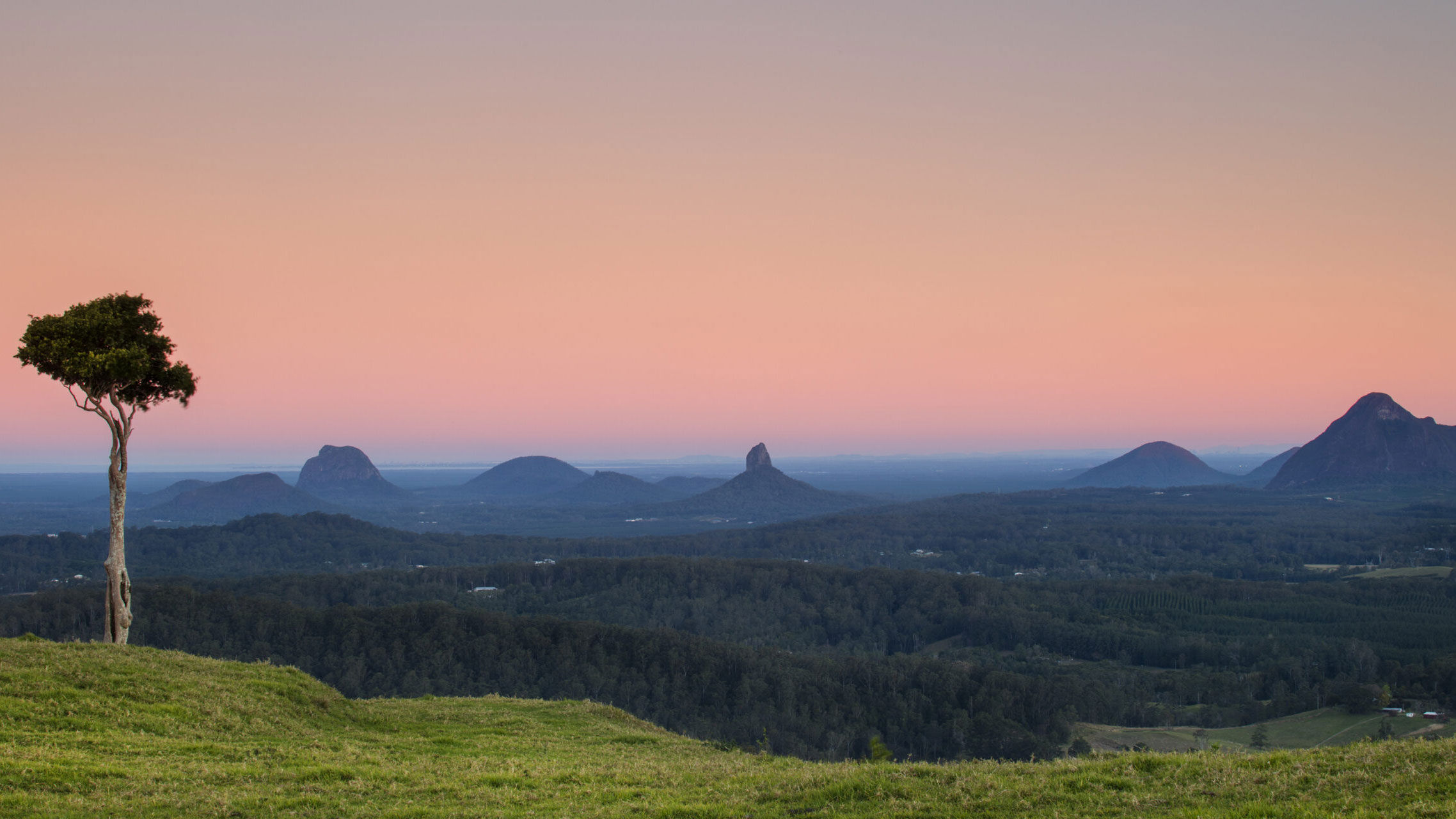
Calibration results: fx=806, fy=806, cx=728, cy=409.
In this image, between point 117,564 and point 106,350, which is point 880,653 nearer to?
point 117,564

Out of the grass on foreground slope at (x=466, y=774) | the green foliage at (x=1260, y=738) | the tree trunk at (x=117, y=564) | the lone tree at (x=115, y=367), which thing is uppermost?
the lone tree at (x=115, y=367)

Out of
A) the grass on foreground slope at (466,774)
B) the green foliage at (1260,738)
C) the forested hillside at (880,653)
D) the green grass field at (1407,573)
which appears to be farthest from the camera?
the green grass field at (1407,573)

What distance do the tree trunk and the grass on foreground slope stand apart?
336cm

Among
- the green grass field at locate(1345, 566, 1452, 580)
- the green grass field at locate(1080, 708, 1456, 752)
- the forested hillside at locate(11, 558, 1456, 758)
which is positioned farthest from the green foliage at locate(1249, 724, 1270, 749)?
the green grass field at locate(1345, 566, 1452, 580)

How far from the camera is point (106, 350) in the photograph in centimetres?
2566

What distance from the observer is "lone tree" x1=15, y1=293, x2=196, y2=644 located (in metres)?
25.2

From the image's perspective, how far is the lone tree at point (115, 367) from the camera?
2525 centimetres

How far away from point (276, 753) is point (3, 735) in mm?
4917

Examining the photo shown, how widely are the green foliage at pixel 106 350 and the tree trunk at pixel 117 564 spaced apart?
5.93 ft

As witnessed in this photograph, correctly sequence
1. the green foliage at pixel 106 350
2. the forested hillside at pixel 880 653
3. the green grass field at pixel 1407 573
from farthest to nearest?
1. the green grass field at pixel 1407 573
2. the forested hillside at pixel 880 653
3. the green foliage at pixel 106 350

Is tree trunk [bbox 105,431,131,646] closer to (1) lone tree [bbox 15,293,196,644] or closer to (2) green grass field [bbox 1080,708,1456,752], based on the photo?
(1) lone tree [bbox 15,293,196,644]

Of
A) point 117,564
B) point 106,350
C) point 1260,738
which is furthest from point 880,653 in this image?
point 106,350

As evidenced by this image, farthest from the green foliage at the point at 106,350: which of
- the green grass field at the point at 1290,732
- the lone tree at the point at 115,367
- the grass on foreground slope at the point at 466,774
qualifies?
the green grass field at the point at 1290,732

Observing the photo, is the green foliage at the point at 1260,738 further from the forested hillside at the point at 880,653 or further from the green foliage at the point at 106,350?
the green foliage at the point at 106,350
